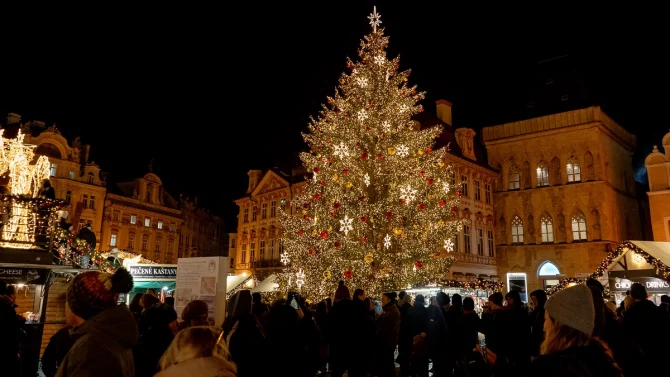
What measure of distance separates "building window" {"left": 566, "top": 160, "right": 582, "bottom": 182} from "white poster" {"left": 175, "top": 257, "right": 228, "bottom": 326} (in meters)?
32.6

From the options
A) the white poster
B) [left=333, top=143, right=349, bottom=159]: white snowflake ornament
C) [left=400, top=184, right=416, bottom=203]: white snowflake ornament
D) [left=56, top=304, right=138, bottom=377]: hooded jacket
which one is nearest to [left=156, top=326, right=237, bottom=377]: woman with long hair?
[left=56, top=304, right=138, bottom=377]: hooded jacket

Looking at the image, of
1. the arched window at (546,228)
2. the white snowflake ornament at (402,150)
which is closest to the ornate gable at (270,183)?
the arched window at (546,228)

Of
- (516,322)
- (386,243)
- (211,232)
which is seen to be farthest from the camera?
(211,232)

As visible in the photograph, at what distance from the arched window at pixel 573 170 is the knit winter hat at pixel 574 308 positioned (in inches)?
1417

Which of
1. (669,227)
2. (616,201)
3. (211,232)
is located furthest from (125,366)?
(211,232)

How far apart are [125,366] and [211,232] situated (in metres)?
69.8

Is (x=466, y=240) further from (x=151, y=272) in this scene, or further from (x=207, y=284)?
(x=207, y=284)

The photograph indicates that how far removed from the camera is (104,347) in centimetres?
265

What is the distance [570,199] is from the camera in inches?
1358

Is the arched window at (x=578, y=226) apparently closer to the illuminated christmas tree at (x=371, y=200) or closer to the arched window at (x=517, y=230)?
the arched window at (x=517, y=230)

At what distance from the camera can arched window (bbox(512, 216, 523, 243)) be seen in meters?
36.3

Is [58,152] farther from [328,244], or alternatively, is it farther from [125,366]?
[125,366]

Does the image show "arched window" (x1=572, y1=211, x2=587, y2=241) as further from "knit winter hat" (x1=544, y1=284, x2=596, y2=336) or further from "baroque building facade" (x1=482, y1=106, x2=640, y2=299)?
"knit winter hat" (x1=544, y1=284, x2=596, y2=336)

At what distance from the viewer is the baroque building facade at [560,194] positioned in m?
33.3
